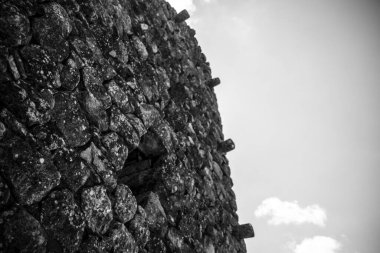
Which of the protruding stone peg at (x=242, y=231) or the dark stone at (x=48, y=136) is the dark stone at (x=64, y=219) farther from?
the protruding stone peg at (x=242, y=231)

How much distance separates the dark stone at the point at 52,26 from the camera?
2.43 meters

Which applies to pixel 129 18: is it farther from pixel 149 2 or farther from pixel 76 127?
pixel 76 127

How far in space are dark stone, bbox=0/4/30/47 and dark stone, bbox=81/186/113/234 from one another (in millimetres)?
1307

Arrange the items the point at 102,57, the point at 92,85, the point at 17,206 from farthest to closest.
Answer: the point at 102,57 < the point at 92,85 < the point at 17,206

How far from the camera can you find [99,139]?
274 centimetres

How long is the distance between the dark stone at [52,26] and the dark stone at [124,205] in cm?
148

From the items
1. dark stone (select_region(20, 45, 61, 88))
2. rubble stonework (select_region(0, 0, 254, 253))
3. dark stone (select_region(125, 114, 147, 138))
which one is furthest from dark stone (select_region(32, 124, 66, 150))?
dark stone (select_region(125, 114, 147, 138))

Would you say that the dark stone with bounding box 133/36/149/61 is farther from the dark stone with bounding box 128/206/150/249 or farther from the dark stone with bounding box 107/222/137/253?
the dark stone with bounding box 107/222/137/253

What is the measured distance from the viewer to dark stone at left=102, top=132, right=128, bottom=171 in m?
2.82

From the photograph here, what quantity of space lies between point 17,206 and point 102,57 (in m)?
1.81

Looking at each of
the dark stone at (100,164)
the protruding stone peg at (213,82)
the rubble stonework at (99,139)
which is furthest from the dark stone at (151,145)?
the protruding stone peg at (213,82)

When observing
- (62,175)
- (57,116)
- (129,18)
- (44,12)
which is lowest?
(62,175)

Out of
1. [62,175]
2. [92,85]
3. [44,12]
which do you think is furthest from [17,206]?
[44,12]

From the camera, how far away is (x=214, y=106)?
22.0 ft
